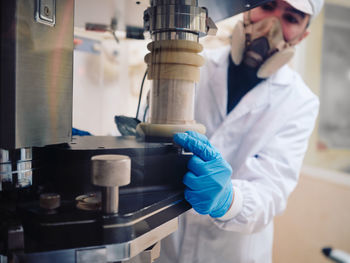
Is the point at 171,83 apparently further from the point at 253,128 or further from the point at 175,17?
the point at 253,128

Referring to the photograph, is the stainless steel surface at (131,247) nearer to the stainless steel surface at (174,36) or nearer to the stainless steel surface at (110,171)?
the stainless steel surface at (110,171)

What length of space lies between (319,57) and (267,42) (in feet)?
5.13

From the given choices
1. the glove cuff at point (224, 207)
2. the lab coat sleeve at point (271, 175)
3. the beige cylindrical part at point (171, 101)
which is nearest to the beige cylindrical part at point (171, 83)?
the beige cylindrical part at point (171, 101)

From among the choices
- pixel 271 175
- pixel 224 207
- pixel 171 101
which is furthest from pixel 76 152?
pixel 271 175

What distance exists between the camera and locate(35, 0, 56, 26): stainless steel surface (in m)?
0.36

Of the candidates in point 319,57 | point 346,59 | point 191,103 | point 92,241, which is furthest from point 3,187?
point 346,59

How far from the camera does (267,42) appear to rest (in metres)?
0.92

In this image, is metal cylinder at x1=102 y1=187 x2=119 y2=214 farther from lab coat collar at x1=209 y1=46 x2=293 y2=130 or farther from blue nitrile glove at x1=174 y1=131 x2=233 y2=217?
lab coat collar at x1=209 y1=46 x2=293 y2=130

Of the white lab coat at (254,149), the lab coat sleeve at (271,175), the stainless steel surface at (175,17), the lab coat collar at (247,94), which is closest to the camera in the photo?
the stainless steel surface at (175,17)

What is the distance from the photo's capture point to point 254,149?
99 centimetres

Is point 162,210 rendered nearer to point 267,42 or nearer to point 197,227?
point 197,227

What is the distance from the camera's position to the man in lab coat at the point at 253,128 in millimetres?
879

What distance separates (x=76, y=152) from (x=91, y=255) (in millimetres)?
153

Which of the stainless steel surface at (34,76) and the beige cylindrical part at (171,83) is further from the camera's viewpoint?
the beige cylindrical part at (171,83)
